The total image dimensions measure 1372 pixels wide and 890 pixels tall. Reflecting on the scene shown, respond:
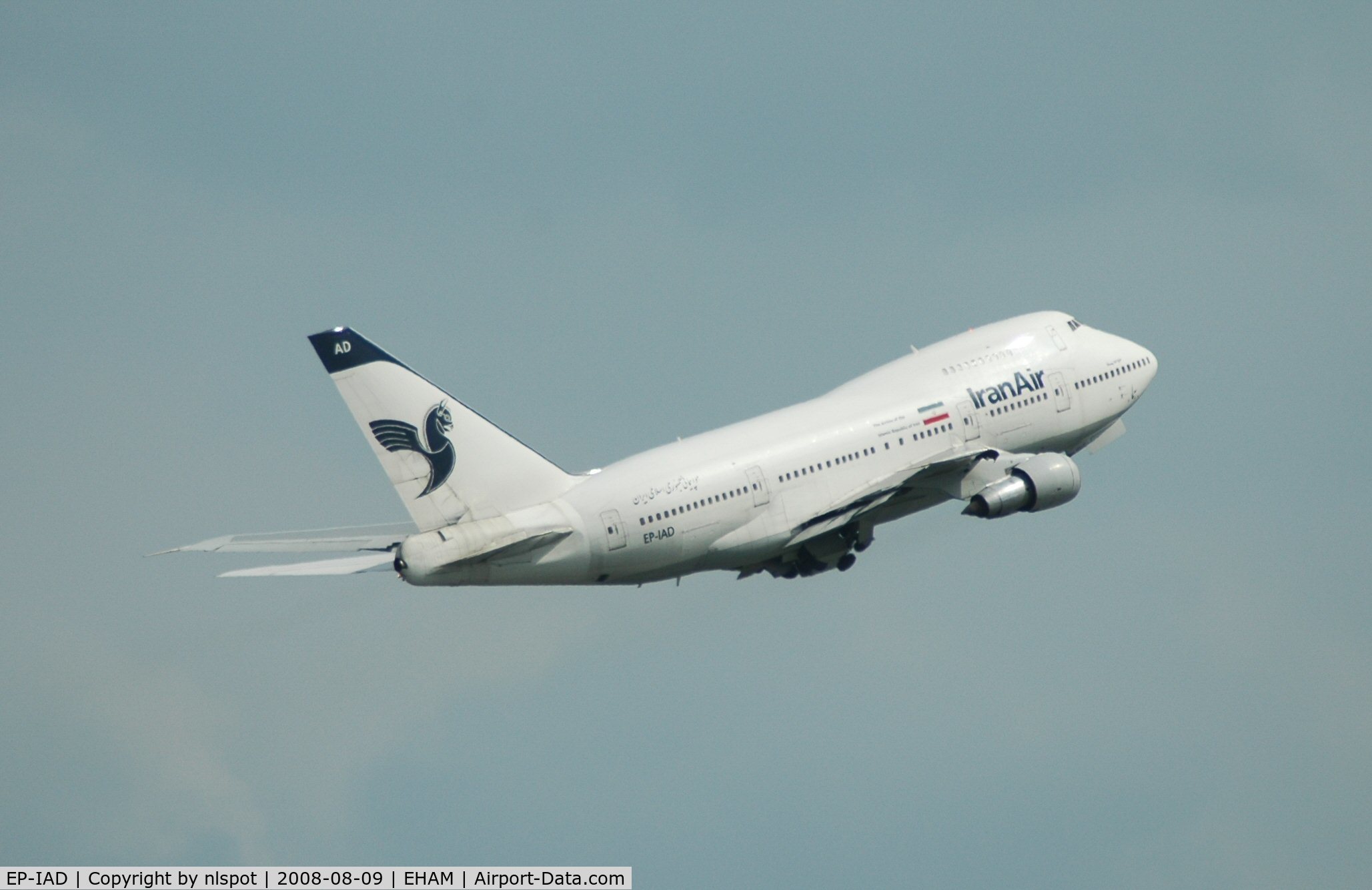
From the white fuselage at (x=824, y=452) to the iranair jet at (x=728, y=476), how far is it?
60 millimetres

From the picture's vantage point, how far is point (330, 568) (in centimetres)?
6606

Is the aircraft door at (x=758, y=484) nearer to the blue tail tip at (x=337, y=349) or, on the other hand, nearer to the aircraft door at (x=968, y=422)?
the aircraft door at (x=968, y=422)

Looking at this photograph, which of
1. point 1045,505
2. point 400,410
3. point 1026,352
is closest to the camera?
point 400,410

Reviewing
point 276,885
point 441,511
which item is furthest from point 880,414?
point 276,885

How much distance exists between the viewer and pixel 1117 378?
7925 cm

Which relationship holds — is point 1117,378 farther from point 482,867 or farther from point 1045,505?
point 482,867

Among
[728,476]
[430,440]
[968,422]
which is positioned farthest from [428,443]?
[968,422]

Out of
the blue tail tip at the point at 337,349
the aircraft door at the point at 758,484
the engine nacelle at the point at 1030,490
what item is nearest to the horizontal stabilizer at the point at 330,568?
the blue tail tip at the point at 337,349

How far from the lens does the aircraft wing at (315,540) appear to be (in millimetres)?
66688

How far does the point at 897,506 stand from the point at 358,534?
17.6 m

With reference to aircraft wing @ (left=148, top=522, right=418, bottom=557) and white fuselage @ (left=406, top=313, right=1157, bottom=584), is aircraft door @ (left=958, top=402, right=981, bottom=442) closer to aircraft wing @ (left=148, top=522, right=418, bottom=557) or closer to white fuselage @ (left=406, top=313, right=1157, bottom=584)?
white fuselage @ (left=406, top=313, right=1157, bottom=584)

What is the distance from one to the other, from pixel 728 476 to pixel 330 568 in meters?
12.3

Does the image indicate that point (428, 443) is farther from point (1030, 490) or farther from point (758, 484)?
point (1030, 490)

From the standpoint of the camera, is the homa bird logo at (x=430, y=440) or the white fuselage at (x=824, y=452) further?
the white fuselage at (x=824, y=452)
